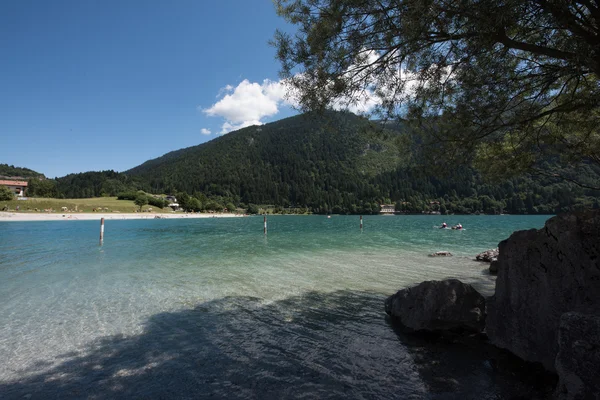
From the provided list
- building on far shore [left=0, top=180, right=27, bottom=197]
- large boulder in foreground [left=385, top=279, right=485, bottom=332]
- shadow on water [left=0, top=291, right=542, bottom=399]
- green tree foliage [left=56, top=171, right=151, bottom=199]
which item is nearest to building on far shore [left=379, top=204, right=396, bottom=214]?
green tree foliage [left=56, top=171, right=151, bottom=199]

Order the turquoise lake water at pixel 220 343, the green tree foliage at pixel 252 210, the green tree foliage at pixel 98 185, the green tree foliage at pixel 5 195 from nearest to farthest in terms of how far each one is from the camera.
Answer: the turquoise lake water at pixel 220 343 → the green tree foliage at pixel 5 195 → the green tree foliage at pixel 98 185 → the green tree foliage at pixel 252 210

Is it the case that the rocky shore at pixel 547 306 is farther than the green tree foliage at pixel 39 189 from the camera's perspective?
No

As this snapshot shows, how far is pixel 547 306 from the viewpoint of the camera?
16.2 feet

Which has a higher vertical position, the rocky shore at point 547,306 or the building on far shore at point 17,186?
the building on far shore at point 17,186

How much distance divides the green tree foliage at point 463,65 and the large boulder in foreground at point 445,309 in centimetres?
339

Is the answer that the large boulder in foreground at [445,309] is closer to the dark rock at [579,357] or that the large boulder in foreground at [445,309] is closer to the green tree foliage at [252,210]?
the dark rock at [579,357]

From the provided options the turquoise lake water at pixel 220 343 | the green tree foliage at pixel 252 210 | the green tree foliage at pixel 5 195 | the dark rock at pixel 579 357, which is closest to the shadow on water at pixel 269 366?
the turquoise lake water at pixel 220 343

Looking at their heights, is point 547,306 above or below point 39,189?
below

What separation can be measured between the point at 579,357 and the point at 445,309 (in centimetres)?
375

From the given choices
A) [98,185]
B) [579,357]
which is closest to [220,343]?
[579,357]

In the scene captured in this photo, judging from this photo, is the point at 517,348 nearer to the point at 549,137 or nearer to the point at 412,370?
the point at 412,370

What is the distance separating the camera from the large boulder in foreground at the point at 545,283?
179 inches

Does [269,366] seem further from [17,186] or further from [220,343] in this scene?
[17,186]

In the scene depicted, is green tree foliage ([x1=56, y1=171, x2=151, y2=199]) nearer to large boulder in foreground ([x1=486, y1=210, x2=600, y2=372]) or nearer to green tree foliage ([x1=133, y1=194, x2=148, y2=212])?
green tree foliage ([x1=133, y1=194, x2=148, y2=212])
